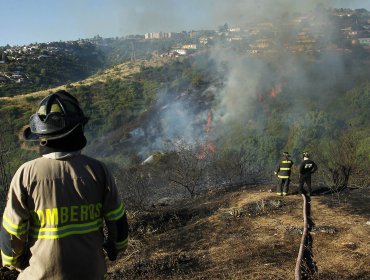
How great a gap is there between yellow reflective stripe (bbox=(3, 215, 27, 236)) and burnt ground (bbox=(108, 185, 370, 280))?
4.01 meters

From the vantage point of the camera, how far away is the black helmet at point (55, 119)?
6.70 feet

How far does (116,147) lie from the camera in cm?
4453

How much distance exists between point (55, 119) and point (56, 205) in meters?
0.42

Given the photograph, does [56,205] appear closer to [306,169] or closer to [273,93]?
[306,169]

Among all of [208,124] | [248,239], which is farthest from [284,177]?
[208,124]

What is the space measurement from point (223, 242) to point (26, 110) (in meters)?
46.8

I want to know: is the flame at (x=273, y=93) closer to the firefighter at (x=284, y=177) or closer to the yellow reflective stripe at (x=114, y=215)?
the firefighter at (x=284, y=177)

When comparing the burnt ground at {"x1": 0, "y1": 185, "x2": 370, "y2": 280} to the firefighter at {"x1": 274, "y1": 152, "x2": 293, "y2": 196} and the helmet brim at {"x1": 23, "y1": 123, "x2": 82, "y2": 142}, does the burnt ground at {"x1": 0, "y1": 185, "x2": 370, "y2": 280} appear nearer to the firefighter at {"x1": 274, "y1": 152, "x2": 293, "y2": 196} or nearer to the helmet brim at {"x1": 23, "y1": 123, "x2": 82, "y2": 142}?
the firefighter at {"x1": 274, "y1": 152, "x2": 293, "y2": 196}

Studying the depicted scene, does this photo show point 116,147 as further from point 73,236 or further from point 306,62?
point 73,236

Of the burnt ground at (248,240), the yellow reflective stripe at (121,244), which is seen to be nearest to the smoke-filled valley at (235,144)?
the burnt ground at (248,240)

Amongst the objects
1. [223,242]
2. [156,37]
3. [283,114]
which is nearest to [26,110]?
[283,114]

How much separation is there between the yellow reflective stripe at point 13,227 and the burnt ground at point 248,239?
4.01m

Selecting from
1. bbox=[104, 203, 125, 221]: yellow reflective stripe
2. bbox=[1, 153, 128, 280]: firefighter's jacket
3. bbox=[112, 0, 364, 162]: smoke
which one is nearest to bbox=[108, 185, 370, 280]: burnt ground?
bbox=[104, 203, 125, 221]: yellow reflective stripe

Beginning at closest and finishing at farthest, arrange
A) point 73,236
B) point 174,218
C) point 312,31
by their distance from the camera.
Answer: point 73,236 < point 174,218 < point 312,31
